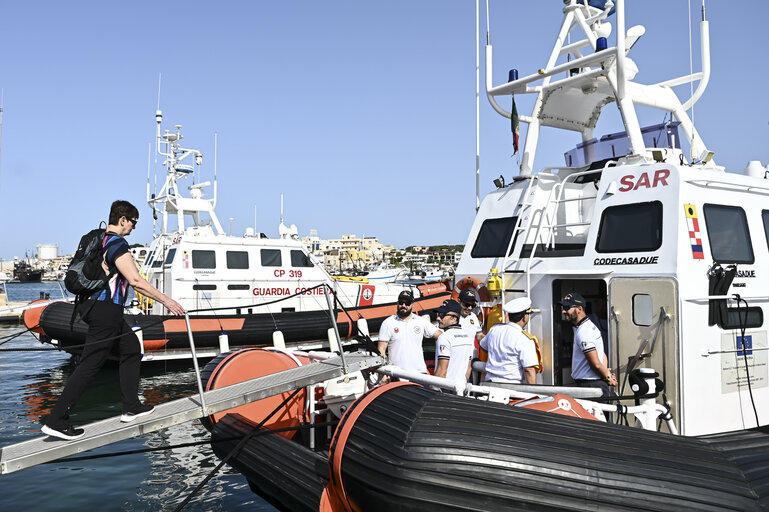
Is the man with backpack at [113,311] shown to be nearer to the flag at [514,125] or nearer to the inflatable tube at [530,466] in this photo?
the inflatable tube at [530,466]

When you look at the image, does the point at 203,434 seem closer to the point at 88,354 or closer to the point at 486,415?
the point at 88,354

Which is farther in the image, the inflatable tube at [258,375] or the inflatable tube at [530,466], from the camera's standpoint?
the inflatable tube at [258,375]

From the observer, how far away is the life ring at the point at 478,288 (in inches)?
238

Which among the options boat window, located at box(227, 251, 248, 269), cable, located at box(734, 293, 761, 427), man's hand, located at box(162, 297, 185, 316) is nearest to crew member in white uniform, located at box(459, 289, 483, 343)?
cable, located at box(734, 293, 761, 427)

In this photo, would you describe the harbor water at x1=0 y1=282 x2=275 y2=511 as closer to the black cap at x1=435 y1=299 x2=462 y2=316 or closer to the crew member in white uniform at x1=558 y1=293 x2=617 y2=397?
the black cap at x1=435 y1=299 x2=462 y2=316

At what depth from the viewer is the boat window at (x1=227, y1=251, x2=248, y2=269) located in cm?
1469

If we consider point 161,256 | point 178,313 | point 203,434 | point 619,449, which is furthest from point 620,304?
point 161,256

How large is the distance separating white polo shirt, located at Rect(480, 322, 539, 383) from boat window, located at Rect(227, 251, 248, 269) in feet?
36.1

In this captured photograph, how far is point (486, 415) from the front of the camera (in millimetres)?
Answer: 3182

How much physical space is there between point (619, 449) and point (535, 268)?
2.74 metres

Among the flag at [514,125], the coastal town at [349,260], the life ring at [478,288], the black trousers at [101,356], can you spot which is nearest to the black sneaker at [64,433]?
the black trousers at [101,356]

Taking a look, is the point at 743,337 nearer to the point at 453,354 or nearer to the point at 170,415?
the point at 453,354

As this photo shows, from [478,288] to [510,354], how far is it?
4.99 ft

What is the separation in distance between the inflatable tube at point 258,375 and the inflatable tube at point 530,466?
2.33 metres
